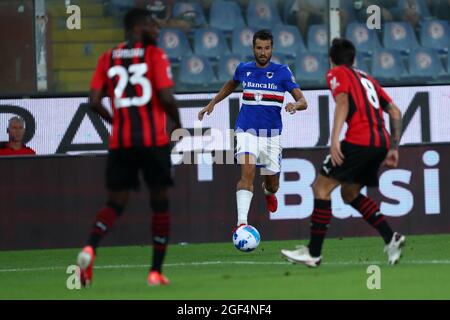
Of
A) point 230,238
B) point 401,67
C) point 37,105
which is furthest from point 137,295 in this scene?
point 401,67

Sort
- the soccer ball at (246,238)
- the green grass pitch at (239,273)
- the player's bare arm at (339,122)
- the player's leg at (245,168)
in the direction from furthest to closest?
1. the player's leg at (245,168)
2. the soccer ball at (246,238)
3. the player's bare arm at (339,122)
4. the green grass pitch at (239,273)

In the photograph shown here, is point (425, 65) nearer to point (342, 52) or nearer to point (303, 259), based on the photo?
point (342, 52)

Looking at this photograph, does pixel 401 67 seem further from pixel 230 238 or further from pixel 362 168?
pixel 362 168

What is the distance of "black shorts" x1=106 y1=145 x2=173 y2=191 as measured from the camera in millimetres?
9562

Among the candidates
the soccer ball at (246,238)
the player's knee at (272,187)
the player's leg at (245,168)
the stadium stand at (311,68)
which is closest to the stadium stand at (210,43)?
the stadium stand at (311,68)

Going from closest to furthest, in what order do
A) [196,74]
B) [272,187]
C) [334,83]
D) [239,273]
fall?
[334,83]
[239,273]
[272,187]
[196,74]

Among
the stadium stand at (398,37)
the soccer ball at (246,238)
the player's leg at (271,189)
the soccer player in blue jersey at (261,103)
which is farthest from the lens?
the stadium stand at (398,37)

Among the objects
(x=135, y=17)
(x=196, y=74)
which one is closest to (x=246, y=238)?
(x=135, y=17)

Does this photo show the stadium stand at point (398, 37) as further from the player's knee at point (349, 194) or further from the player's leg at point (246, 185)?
the player's knee at point (349, 194)

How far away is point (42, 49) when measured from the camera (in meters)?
16.4

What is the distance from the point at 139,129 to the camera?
9570 mm

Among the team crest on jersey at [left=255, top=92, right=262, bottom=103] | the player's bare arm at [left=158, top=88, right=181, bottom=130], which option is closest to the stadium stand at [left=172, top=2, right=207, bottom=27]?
the team crest on jersey at [left=255, top=92, right=262, bottom=103]

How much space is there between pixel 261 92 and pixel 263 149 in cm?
58

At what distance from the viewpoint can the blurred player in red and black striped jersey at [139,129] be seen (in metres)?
9.54
